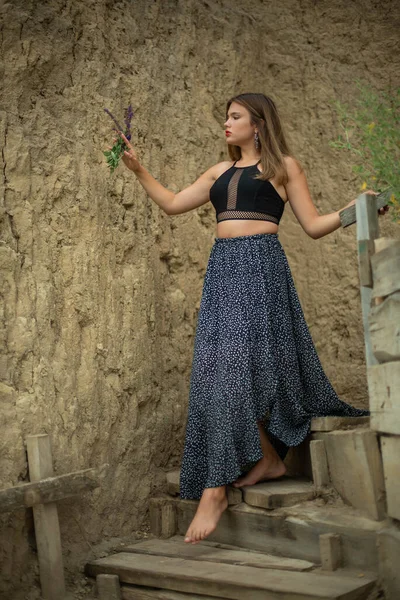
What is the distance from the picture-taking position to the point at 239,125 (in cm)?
434

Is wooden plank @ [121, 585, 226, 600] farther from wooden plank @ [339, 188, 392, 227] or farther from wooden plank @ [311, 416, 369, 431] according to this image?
wooden plank @ [339, 188, 392, 227]

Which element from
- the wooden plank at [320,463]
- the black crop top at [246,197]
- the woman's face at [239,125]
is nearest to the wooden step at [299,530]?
the wooden plank at [320,463]

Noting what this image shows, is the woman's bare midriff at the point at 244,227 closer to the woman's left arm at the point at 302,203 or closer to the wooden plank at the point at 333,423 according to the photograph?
the woman's left arm at the point at 302,203

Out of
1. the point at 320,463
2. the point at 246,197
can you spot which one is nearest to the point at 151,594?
the point at 320,463

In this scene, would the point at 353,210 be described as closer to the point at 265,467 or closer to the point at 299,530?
the point at 265,467

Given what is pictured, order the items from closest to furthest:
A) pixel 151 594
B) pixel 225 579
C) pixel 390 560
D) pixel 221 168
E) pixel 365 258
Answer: pixel 390 560 < pixel 225 579 < pixel 365 258 < pixel 151 594 < pixel 221 168

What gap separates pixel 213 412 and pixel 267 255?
828 mm

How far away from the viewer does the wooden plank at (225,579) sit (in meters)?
3.32

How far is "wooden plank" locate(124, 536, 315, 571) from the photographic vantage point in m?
3.73

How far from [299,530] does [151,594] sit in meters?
0.72

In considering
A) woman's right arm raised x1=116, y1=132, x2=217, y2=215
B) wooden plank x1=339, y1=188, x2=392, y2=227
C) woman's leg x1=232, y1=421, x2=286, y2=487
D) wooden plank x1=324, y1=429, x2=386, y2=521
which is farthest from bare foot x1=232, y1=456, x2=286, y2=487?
woman's right arm raised x1=116, y1=132, x2=217, y2=215

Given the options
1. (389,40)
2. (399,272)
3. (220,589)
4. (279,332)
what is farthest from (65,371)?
(389,40)

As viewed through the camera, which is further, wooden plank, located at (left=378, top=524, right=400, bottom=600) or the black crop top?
the black crop top

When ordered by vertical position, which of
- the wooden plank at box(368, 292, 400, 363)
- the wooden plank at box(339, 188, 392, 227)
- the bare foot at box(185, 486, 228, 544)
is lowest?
Result: the bare foot at box(185, 486, 228, 544)
